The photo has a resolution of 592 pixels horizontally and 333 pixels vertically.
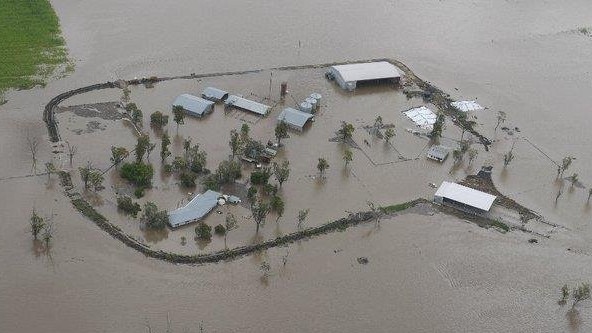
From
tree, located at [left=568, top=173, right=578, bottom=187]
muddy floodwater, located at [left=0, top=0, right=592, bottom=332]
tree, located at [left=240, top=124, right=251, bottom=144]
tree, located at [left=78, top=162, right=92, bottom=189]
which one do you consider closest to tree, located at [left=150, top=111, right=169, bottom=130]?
muddy floodwater, located at [left=0, top=0, right=592, bottom=332]

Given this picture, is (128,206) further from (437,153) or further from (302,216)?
(437,153)

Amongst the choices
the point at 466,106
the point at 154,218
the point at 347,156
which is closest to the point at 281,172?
the point at 347,156

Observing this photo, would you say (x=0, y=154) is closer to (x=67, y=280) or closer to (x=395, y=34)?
(x=67, y=280)

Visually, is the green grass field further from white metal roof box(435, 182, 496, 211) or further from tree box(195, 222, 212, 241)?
white metal roof box(435, 182, 496, 211)

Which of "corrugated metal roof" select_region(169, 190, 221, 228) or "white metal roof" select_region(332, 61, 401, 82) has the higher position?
"white metal roof" select_region(332, 61, 401, 82)

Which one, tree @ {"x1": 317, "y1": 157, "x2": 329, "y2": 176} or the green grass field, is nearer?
tree @ {"x1": 317, "y1": 157, "x2": 329, "y2": 176}
